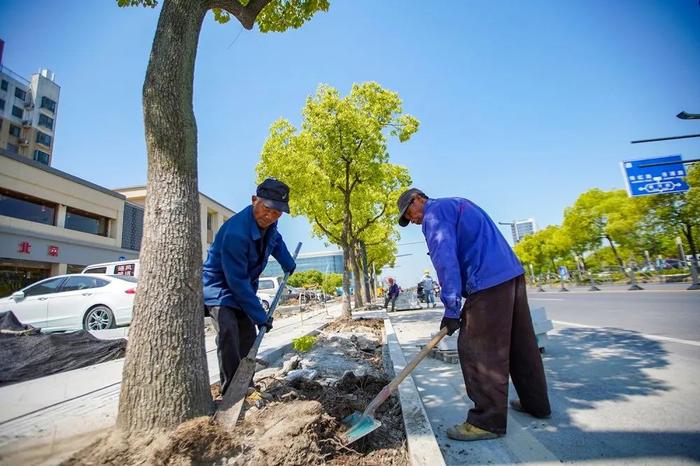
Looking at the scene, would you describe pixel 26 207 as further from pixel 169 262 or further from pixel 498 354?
pixel 498 354

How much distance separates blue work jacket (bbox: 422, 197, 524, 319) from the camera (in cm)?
238

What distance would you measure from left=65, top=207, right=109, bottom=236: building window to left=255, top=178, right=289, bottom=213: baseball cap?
72.4 feet

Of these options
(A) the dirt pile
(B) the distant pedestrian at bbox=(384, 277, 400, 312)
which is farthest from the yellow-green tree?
(A) the dirt pile

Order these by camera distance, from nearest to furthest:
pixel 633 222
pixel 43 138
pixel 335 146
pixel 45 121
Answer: pixel 335 146 < pixel 633 222 < pixel 43 138 < pixel 45 121

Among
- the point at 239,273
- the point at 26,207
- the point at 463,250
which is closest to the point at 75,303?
the point at 239,273

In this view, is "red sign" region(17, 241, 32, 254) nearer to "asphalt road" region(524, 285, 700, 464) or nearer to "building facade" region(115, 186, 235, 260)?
"building facade" region(115, 186, 235, 260)

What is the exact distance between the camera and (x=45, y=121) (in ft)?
123

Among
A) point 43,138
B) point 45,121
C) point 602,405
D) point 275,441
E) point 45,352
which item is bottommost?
point 602,405

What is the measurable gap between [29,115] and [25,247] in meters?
31.9

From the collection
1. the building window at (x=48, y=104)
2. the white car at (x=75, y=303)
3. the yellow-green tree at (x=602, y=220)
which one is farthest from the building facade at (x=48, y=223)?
the yellow-green tree at (x=602, y=220)

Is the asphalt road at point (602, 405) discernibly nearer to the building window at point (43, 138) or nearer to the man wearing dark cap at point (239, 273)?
the man wearing dark cap at point (239, 273)

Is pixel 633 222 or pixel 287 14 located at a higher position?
pixel 287 14

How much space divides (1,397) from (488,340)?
463 cm

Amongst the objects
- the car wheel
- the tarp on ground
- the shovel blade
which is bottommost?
the shovel blade
